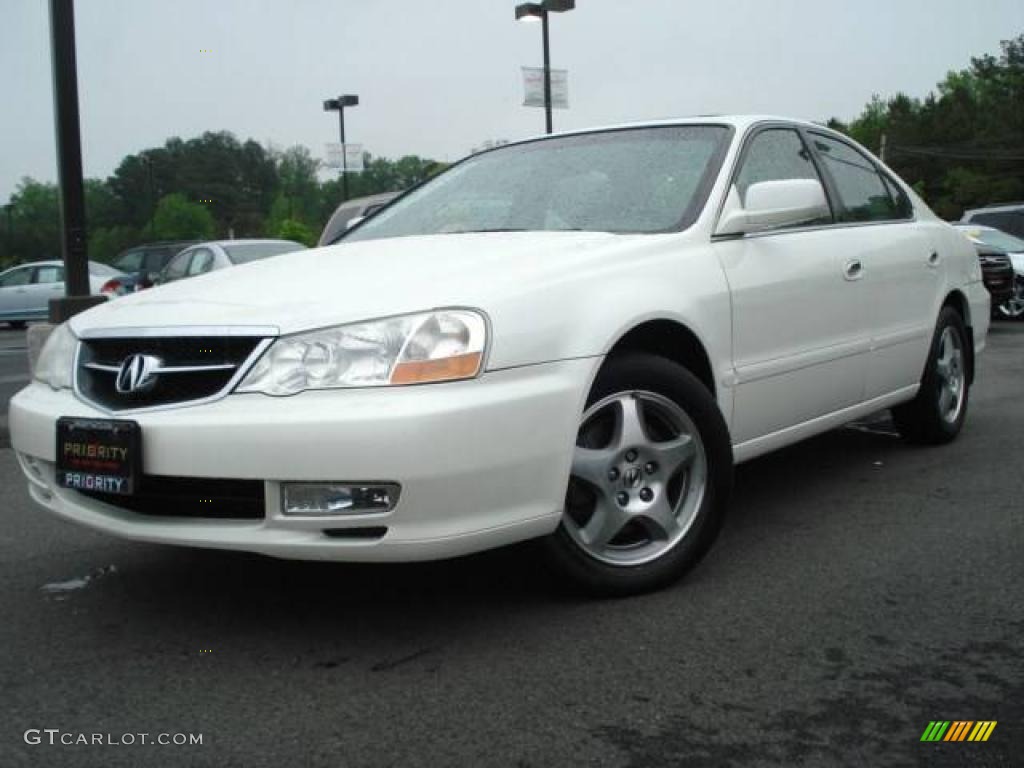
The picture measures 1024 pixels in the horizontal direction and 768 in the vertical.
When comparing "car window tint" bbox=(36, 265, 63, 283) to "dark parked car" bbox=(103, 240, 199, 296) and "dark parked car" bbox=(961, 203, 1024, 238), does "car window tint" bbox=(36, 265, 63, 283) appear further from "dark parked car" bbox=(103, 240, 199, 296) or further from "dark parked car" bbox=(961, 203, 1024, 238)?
"dark parked car" bbox=(961, 203, 1024, 238)

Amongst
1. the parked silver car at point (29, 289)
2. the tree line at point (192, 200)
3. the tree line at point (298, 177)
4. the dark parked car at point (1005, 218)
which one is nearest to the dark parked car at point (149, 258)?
the parked silver car at point (29, 289)

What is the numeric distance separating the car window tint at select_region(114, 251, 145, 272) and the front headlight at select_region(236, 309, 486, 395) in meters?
24.0

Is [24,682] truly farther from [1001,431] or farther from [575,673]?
[1001,431]

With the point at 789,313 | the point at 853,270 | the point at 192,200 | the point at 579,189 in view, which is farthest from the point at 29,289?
the point at 192,200

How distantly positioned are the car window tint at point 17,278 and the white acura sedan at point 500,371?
20547mm

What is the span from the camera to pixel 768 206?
3805 mm

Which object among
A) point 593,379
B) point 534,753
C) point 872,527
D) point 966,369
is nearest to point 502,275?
point 593,379

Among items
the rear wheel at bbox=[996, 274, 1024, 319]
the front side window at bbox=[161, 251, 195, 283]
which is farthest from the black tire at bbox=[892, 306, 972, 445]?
the front side window at bbox=[161, 251, 195, 283]

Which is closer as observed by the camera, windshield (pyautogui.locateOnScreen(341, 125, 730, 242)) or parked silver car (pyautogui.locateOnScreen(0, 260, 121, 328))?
windshield (pyautogui.locateOnScreen(341, 125, 730, 242))

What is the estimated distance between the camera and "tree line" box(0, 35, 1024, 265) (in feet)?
237

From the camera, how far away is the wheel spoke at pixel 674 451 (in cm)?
336

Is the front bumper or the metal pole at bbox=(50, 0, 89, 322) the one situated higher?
the metal pole at bbox=(50, 0, 89, 322)

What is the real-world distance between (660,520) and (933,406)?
2555 mm

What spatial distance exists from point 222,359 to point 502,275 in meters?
0.78
